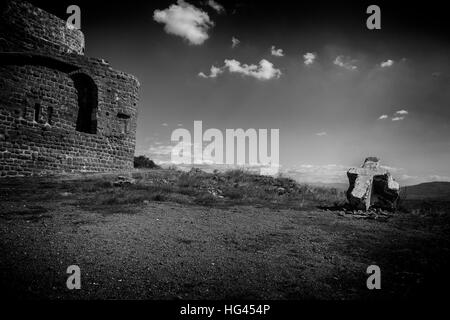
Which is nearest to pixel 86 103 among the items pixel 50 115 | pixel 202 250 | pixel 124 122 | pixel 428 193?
pixel 50 115

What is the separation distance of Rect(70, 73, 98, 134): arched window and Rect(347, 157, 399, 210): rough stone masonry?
1222cm

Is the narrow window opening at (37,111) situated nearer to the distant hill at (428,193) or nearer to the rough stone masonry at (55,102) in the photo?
the rough stone masonry at (55,102)

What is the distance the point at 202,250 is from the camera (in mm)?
4152

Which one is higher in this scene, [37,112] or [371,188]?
[37,112]

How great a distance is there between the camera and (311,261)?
12.7 ft

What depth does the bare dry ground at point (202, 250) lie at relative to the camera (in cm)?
293

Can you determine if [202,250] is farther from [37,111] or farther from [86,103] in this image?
[86,103]

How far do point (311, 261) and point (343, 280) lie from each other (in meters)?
0.61

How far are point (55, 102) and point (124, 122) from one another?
140 inches

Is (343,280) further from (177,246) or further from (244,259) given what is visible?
(177,246)

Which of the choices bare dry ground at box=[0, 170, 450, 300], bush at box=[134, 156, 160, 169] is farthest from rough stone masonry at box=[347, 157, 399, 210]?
bush at box=[134, 156, 160, 169]

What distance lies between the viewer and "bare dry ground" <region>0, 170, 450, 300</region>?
9.62ft
